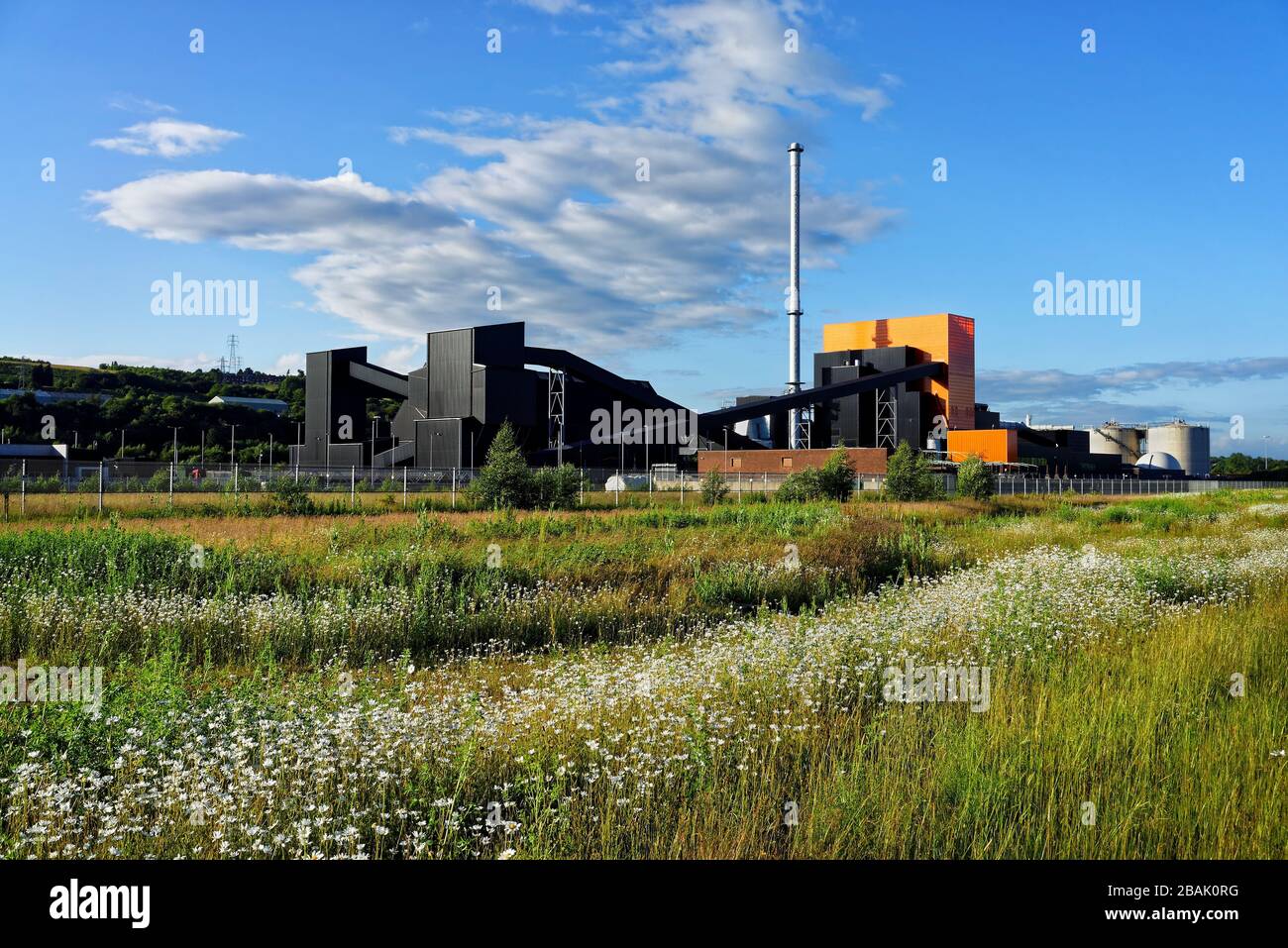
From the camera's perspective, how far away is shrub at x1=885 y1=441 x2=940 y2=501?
35812 millimetres

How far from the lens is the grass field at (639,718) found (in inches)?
150

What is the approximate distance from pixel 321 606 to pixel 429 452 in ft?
135

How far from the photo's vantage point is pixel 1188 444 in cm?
8550

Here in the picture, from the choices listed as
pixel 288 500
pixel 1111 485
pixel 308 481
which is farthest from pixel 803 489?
pixel 1111 485

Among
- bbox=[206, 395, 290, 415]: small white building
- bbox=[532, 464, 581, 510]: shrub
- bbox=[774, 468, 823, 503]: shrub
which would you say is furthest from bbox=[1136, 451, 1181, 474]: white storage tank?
bbox=[206, 395, 290, 415]: small white building

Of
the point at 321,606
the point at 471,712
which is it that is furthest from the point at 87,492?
the point at 471,712

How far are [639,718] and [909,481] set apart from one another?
33249 millimetres

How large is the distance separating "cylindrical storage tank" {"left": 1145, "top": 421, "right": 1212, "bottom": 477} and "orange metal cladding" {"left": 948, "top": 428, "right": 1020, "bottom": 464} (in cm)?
3334

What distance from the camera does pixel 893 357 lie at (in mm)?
70375

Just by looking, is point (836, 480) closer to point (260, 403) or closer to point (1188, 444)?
point (1188, 444)

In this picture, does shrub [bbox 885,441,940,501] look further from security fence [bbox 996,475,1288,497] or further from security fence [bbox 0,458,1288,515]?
security fence [bbox 996,475,1288,497]

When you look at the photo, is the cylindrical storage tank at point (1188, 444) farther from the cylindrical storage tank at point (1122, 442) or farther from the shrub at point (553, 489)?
the shrub at point (553, 489)
